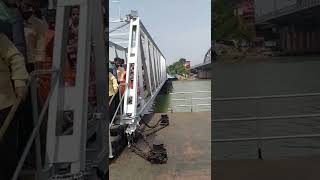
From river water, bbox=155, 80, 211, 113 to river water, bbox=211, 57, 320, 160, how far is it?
0.33 feet

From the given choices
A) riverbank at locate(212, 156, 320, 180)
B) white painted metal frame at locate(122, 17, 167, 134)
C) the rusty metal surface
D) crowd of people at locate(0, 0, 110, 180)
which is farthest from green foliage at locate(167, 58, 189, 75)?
riverbank at locate(212, 156, 320, 180)

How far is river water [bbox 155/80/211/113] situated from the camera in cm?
253

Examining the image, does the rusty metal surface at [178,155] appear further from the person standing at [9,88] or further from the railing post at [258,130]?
the person standing at [9,88]

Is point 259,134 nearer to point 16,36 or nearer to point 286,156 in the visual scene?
point 286,156

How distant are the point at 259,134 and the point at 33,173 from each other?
1877mm

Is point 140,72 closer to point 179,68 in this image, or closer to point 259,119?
point 179,68

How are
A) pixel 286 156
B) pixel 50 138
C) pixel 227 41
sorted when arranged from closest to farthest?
pixel 50 138
pixel 227 41
pixel 286 156

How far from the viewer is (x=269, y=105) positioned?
322 cm

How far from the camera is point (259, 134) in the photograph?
3383mm

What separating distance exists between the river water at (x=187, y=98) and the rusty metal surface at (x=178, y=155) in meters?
0.06

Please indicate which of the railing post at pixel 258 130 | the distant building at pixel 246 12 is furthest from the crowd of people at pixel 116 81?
the railing post at pixel 258 130

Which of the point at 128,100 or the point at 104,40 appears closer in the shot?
the point at 104,40

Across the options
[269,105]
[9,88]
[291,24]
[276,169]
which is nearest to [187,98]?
[291,24]

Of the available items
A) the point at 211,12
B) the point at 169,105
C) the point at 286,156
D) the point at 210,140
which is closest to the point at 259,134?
the point at 286,156
